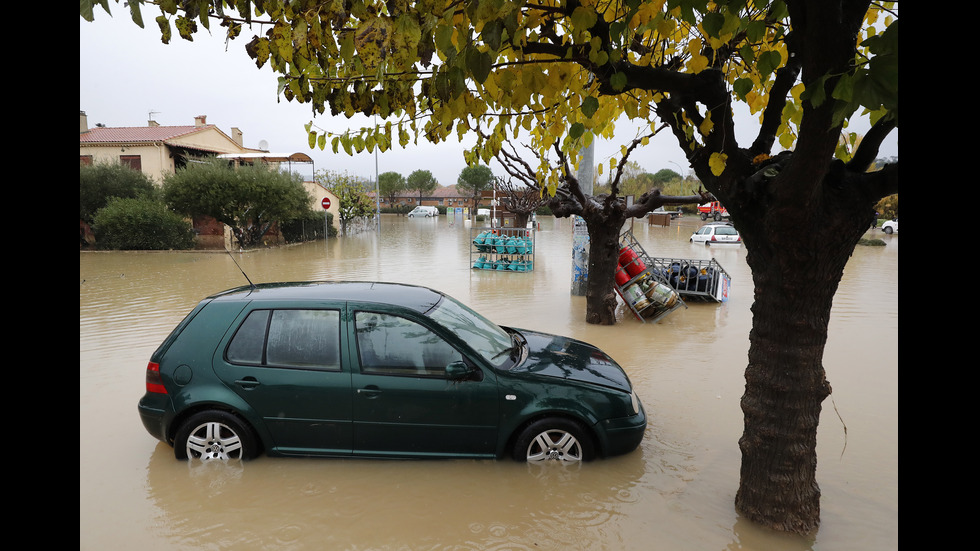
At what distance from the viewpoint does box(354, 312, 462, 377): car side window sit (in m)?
4.27

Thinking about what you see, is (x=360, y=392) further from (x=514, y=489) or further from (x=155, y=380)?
(x=155, y=380)

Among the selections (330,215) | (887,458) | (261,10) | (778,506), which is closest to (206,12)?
(261,10)

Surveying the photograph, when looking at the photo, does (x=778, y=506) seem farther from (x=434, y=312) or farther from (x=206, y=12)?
(x=206, y=12)

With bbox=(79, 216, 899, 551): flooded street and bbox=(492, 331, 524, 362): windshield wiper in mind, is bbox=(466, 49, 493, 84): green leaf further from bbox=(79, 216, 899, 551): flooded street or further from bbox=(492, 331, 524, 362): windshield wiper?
bbox=(79, 216, 899, 551): flooded street

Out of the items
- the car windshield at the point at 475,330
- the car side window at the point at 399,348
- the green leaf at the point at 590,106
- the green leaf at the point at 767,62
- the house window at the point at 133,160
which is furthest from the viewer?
the house window at the point at 133,160

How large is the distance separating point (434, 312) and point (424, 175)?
3895 inches

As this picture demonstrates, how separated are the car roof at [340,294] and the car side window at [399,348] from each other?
7.2 inches

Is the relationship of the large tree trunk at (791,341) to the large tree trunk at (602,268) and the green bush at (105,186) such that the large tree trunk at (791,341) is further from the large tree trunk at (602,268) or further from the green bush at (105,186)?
the green bush at (105,186)

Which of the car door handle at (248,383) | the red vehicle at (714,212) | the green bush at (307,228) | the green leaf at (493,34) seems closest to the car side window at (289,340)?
the car door handle at (248,383)

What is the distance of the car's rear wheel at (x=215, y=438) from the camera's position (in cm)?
440

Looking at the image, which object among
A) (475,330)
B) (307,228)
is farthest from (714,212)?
(475,330)

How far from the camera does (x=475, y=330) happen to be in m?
4.80

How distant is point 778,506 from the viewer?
371 cm

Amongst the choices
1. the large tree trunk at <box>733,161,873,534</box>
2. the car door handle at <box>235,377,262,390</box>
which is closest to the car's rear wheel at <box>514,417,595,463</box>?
the large tree trunk at <box>733,161,873,534</box>
